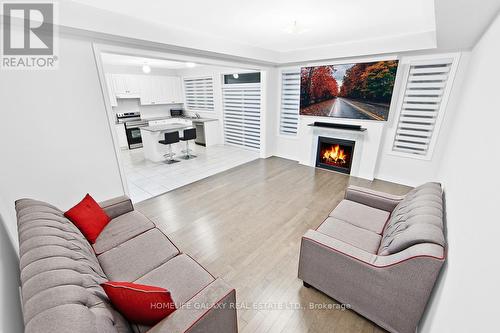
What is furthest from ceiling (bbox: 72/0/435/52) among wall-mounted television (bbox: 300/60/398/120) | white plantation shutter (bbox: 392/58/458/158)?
white plantation shutter (bbox: 392/58/458/158)

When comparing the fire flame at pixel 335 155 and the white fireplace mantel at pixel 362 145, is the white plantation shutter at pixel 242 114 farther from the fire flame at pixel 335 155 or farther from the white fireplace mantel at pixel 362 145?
the fire flame at pixel 335 155

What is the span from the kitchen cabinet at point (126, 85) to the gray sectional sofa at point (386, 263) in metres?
7.07

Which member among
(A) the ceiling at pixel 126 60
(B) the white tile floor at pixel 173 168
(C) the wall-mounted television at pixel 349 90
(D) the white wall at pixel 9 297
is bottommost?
(B) the white tile floor at pixel 173 168

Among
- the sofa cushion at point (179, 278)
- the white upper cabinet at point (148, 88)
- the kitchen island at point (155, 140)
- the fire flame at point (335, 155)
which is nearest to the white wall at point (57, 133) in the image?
the sofa cushion at point (179, 278)

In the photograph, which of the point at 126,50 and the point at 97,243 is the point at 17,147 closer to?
the point at 97,243

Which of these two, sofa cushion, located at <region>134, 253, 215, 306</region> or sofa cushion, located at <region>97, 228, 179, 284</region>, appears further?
sofa cushion, located at <region>97, 228, 179, 284</region>

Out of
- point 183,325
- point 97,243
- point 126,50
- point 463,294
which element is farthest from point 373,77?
point 97,243

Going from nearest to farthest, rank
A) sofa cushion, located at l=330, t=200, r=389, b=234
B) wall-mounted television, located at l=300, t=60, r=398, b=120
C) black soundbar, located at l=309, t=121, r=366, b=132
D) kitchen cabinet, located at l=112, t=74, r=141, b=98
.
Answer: sofa cushion, located at l=330, t=200, r=389, b=234
wall-mounted television, located at l=300, t=60, r=398, b=120
black soundbar, located at l=309, t=121, r=366, b=132
kitchen cabinet, located at l=112, t=74, r=141, b=98

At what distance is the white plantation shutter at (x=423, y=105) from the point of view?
3293 millimetres

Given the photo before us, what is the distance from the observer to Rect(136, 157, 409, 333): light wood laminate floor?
5.40 ft

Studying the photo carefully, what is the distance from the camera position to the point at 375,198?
2289 millimetres

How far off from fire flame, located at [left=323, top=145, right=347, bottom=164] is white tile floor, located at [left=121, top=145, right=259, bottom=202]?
76.3 inches

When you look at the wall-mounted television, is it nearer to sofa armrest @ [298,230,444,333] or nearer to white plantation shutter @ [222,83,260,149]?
white plantation shutter @ [222,83,260,149]

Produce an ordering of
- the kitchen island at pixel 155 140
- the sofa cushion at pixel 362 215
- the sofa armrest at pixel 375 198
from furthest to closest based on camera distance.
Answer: the kitchen island at pixel 155 140
the sofa armrest at pixel 375 198
the sofa cushion at pixel 362 215
